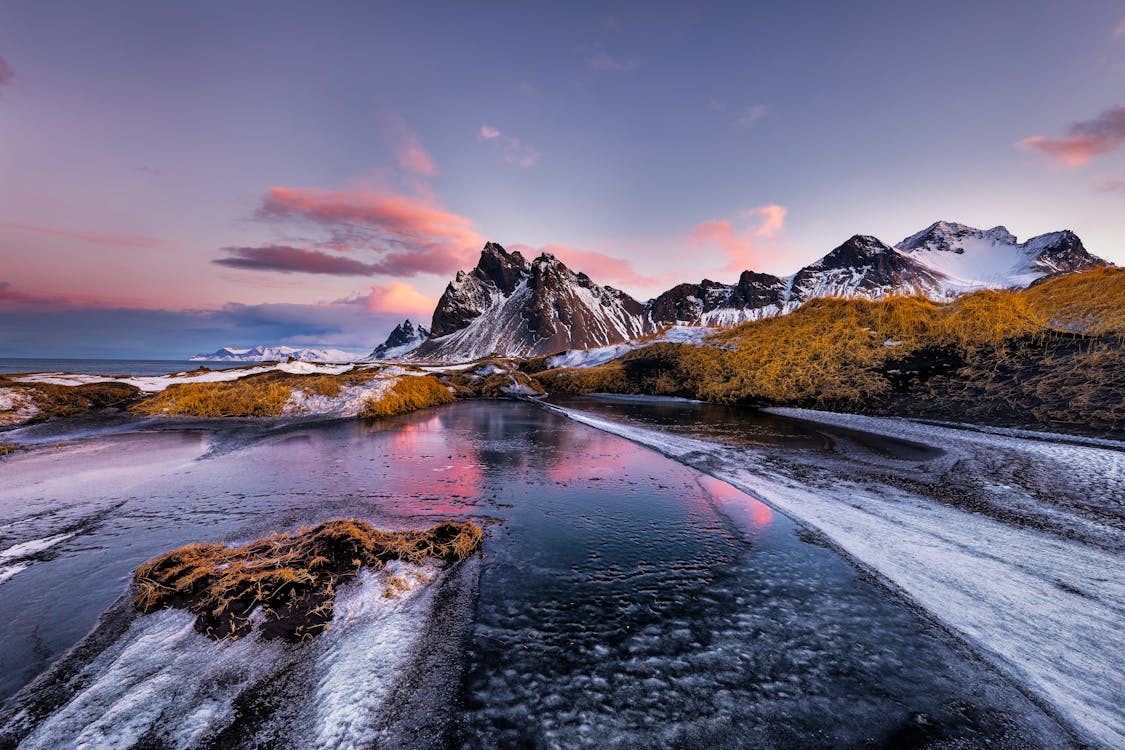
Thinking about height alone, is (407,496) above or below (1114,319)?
below

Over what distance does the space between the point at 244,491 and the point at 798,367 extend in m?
22.8

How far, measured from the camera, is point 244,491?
7.58 metres

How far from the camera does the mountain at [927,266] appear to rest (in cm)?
12119

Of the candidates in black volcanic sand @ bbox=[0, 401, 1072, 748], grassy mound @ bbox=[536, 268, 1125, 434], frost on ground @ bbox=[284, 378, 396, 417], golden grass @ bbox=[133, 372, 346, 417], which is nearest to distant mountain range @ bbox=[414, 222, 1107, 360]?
grassy mound @ bbox=[536, 268, 1125, 434]

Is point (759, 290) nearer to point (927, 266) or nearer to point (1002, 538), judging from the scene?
point (927, 266)

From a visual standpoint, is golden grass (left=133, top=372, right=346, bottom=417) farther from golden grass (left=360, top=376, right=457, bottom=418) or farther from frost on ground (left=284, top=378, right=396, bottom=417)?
golden grass (left=360, top=376, right=457, bottom=418)

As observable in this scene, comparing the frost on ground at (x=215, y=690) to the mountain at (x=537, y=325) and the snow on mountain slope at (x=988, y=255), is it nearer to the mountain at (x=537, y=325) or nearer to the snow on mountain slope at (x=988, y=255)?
the snow on mountain slope at (x=988, y=255)

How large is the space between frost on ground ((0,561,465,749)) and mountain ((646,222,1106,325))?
Result: 13202 cm

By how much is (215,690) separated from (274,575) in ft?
4.09

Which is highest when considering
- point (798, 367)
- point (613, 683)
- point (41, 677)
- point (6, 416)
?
point (798, 367)

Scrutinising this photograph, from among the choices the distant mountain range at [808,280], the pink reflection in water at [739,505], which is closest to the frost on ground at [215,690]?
the pink reflection in water at [739,505]

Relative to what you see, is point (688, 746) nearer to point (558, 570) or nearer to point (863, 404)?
point (558, 570)

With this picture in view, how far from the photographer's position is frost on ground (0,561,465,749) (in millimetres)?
2512

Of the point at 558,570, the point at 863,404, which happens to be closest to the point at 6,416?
the point at 558,570
